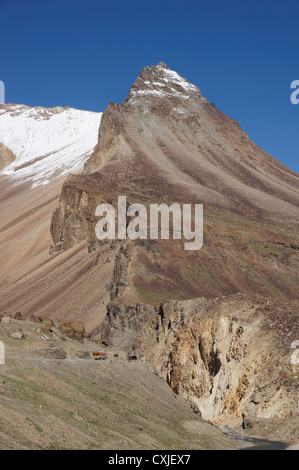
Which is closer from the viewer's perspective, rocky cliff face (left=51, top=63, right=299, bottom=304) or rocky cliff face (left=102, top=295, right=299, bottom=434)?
rocky cliff face (left=102, top=295, right=299, bottom=434)

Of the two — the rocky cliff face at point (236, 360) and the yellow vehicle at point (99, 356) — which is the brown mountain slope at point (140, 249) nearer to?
the rocky cliff face at point (236, 360)

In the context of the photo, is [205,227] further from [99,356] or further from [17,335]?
[17,335]

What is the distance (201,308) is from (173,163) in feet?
472

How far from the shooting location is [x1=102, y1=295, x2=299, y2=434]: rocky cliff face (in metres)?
42.2

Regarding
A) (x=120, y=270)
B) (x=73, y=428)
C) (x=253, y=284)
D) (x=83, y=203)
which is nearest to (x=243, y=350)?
(x=73, y=428)

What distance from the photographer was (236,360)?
46500mm

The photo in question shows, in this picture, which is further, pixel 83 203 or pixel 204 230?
pixel 83 203

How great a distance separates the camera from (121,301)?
88.7 metres

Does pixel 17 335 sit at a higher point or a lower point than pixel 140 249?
lower

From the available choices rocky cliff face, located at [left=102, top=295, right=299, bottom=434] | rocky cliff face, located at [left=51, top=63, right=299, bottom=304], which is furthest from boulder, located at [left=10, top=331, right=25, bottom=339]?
rocky cliff face, located at [left=51, top=63, right=299, bottom=304]

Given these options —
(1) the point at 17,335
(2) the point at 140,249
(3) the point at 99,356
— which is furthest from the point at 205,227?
(1) the point at 17,335

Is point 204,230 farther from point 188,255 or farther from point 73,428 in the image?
point 73,428

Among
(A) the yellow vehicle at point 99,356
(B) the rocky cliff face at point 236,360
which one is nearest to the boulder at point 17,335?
(A) the yellow vehicle at point 99,356

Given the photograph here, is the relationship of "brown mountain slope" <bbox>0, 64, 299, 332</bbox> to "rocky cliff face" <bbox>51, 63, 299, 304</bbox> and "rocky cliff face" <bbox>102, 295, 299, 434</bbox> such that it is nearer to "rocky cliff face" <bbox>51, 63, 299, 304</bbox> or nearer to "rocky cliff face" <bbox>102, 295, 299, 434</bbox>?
"rocky cliff face" <bbox>51, 63, 299, 304</bbox>
